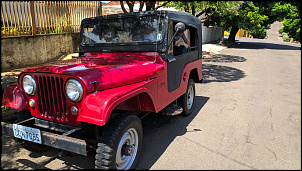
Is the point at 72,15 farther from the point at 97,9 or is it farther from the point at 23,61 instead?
the point at 23,61

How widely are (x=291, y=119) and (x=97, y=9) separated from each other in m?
9.87

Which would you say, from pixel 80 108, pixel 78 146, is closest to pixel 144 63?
pixel 80 108

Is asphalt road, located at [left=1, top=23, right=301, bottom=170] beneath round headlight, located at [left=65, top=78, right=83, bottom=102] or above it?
beneath

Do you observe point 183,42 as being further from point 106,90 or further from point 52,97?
point 52,97

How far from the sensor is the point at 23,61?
8414mm

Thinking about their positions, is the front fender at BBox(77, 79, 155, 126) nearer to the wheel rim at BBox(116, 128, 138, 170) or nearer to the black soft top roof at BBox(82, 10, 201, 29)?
the wheel rim at BBox(116, 128, 138, 170)

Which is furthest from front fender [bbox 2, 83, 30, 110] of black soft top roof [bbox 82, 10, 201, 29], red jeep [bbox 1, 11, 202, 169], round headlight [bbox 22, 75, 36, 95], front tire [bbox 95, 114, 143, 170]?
black soft top roof [bbox 82, 10, 201, 29]

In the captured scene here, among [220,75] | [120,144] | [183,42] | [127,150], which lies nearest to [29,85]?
[120,144]

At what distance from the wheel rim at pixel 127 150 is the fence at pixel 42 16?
271 inches

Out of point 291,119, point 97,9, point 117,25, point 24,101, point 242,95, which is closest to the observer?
point 24,101

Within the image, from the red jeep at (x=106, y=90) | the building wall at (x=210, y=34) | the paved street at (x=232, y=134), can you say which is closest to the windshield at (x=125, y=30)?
the red jeep at (x=106, y=90)

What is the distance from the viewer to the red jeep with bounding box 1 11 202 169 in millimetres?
2625

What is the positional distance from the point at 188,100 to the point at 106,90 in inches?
114

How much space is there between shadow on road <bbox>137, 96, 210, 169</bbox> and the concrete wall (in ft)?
19.4
